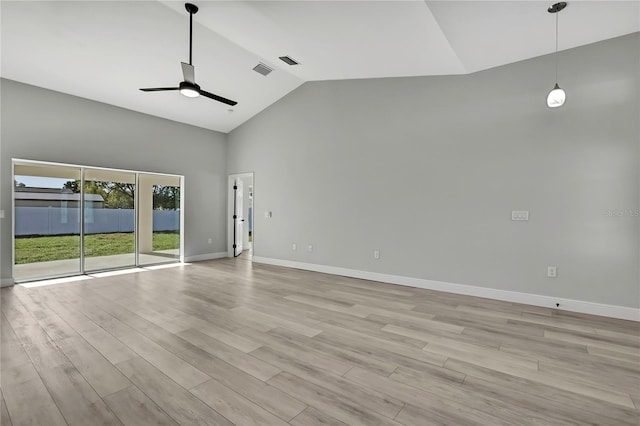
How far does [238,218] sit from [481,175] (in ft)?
21.0

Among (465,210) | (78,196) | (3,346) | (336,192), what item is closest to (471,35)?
(465,210)

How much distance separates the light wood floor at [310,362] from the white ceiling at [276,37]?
3.37 m

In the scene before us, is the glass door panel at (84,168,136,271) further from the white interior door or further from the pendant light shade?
the pendant light shade

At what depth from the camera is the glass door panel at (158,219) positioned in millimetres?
6480

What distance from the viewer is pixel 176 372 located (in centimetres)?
222

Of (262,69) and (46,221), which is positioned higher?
(262,69)

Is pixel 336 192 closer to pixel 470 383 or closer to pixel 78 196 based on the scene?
pixel 470 383

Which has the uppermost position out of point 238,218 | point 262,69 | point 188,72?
point 262,69

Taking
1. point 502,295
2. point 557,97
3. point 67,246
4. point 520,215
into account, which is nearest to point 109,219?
point 67,246

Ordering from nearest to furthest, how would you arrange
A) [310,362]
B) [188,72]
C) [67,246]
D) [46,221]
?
[310,362] → [188,72] → [46,221] → [67,246]

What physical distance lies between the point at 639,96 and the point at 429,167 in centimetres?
244

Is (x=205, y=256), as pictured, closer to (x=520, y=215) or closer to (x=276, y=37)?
(x=276, y=37)

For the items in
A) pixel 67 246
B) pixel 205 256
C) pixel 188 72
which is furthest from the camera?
pixel 205 256

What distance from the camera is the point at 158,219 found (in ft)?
22.1
